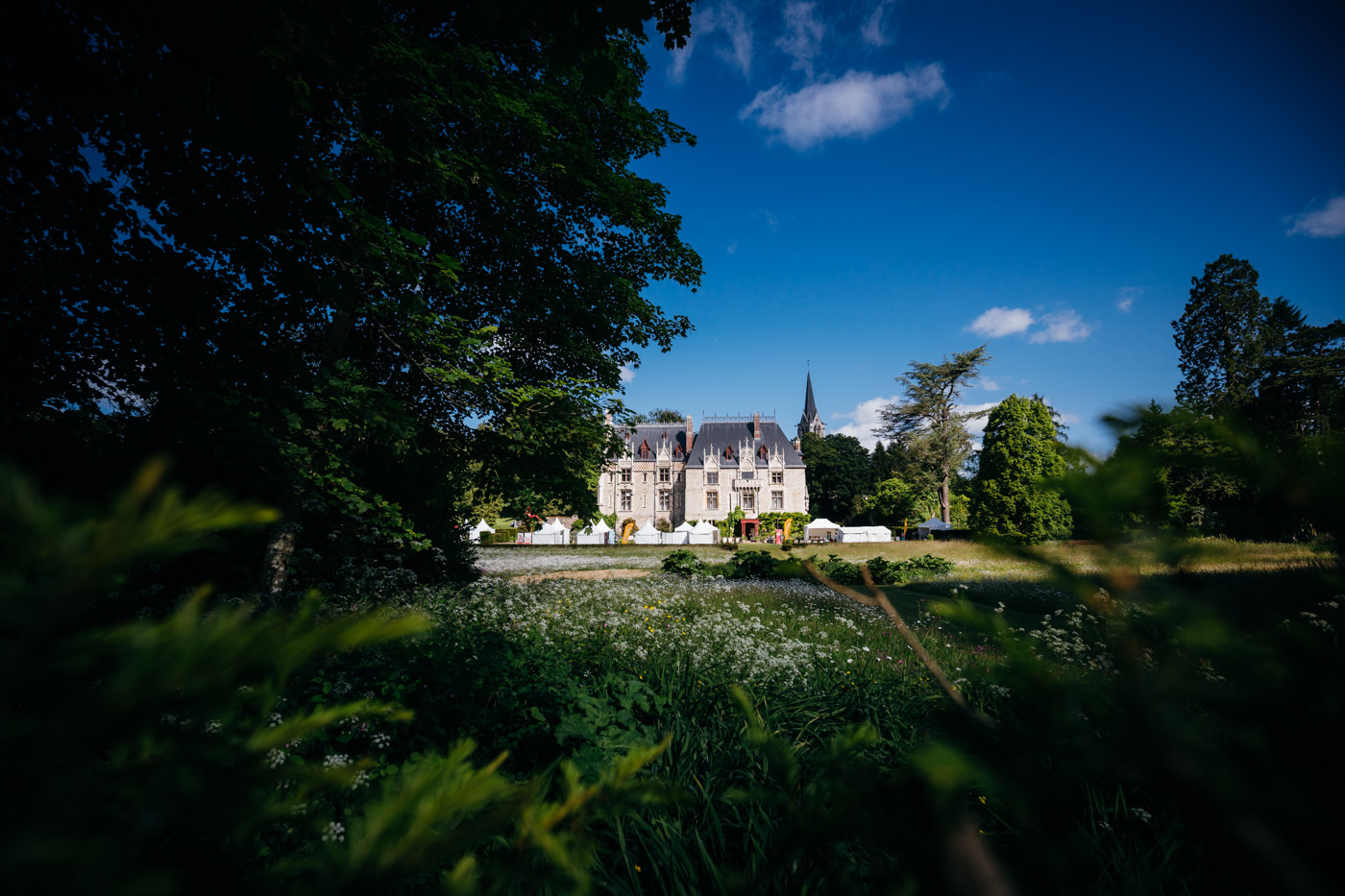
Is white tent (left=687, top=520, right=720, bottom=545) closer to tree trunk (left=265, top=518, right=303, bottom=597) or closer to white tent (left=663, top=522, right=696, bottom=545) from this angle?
white tent (left=663, top=522, right=696, bottom=545)

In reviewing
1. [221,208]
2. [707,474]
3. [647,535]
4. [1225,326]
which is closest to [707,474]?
[707,474]

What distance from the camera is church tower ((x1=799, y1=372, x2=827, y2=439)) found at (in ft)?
214

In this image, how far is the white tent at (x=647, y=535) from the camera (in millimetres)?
43938

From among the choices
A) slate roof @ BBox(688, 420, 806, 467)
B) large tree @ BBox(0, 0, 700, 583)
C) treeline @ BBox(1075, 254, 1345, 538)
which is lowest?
treeline @ BBox(1075, 254, 1345, 538)

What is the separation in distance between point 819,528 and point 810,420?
27.3 meters

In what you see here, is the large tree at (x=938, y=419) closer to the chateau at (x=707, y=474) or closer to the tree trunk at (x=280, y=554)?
the chateau at (x=707, y=474)

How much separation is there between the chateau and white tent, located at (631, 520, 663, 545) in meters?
2.02

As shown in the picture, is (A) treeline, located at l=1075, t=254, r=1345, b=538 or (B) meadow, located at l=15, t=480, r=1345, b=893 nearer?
(B) meadow, located at l=15, t=480, r=1345, b=893

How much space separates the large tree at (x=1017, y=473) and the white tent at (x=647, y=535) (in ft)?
80.2

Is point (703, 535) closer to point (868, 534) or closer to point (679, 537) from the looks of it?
point (679, 537)

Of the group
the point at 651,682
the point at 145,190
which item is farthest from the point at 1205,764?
the point at 145,190

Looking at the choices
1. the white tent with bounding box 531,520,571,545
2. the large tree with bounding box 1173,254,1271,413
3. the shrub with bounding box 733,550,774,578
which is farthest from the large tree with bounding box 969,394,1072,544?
the white tent with bounding box 531,520,571,545

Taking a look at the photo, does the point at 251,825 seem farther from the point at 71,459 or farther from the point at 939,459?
the point at 939,459

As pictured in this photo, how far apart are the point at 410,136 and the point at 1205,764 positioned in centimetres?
543
